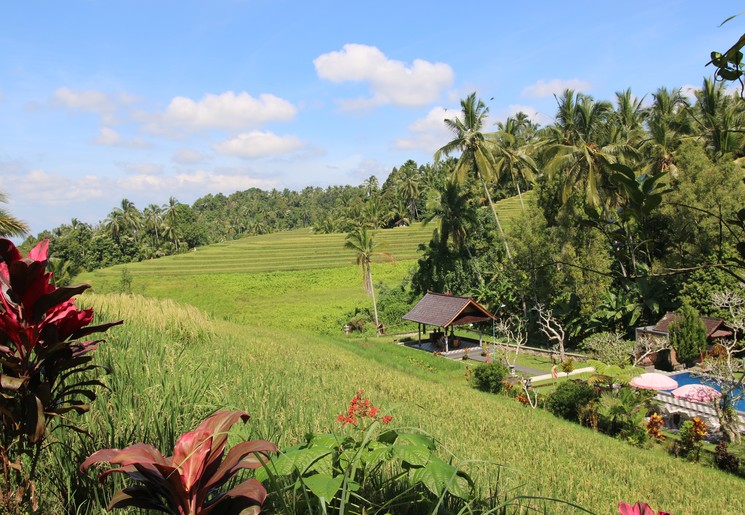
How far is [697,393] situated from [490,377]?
5764mm

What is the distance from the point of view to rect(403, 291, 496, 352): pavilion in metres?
25.2

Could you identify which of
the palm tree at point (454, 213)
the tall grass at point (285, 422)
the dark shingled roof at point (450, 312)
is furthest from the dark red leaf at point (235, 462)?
the palm tree at point (454, 213)

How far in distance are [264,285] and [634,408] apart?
3991cm

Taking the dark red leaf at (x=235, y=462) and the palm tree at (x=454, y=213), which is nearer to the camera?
the dark red leaf at (x=235, y=462)

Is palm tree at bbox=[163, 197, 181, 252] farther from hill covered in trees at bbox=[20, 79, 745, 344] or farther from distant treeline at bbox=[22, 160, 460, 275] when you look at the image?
hill covered in trees at bbox=[20, 79, 745, 344]

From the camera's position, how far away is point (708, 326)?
20.4 metres

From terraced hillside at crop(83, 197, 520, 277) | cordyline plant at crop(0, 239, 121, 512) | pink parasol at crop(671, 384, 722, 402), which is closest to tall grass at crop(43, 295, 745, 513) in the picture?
cordyline plant at crop(0, 239, 121, 512)

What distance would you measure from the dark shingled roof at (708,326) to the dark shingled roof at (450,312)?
23.2ft

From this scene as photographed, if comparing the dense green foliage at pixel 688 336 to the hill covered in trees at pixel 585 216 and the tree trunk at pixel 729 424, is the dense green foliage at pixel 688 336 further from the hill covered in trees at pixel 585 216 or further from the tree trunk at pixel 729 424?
the tree trunk at pixel 729 424

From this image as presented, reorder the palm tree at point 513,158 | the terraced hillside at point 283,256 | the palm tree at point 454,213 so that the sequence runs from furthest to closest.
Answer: the terraced hillside at point 283,256 < the palm tree at point 454,213 < the palm tree at point 513,158

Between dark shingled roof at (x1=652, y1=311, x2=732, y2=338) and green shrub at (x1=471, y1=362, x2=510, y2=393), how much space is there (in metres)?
8.39

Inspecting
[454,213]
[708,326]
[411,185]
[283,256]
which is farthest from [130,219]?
[708,326]

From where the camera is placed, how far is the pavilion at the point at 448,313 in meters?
25.2

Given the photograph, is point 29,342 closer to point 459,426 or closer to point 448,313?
point 459,426
